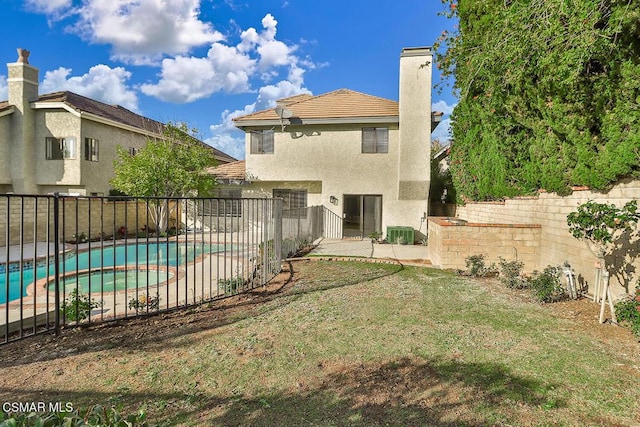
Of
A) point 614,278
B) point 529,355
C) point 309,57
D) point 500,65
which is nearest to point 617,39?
point 500,65

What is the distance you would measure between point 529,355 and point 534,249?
5229mm

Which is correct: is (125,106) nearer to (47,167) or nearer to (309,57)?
(47,167)

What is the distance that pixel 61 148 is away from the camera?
19.0 metres

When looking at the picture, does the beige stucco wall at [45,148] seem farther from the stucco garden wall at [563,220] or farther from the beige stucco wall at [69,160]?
the stucco garden wall at [563,220]

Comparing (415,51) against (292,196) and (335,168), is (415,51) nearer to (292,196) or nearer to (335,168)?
(335,168)

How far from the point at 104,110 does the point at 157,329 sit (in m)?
22.2

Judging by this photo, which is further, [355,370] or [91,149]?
[91,149]

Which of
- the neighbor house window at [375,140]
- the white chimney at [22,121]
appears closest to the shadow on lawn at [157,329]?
the neighbor house window at [375,140]

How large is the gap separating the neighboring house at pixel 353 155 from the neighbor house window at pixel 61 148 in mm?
9389

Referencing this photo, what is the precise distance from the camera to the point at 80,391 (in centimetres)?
331

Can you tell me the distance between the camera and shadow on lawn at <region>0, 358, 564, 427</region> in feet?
9.53

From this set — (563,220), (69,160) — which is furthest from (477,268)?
(69,160)

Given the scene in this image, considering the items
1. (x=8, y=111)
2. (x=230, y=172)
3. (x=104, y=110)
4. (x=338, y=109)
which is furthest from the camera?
(x=104, y=110)

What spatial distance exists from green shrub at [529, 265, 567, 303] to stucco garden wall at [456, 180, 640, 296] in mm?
434
